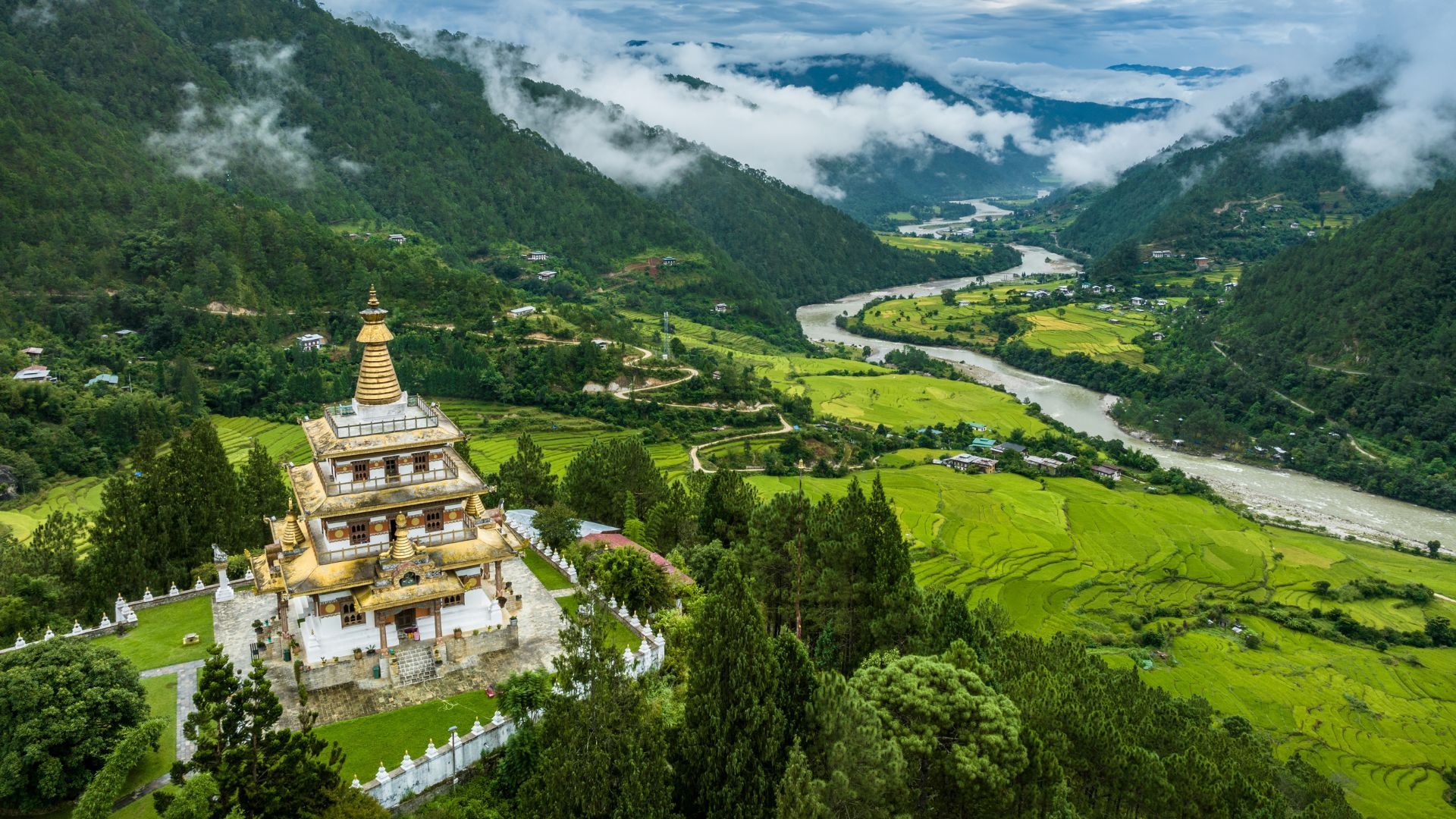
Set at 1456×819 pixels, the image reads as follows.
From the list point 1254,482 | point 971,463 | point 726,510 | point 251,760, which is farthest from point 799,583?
point 1254,482

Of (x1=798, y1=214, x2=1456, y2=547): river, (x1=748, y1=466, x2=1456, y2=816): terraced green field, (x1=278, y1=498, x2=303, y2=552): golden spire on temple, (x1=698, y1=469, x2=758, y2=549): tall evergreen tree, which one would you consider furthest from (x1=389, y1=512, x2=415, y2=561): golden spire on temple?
(x1=798, y1=214, x2=1456, y2=547): river

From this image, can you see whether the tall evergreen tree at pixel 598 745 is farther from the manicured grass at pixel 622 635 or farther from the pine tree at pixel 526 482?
the pine tree at pixel 526 482

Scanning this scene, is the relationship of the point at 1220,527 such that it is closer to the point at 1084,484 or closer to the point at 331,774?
the point at 1084,484

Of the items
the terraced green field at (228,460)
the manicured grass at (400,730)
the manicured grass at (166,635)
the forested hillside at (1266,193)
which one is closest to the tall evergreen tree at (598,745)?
the manicured grass at (400,730)

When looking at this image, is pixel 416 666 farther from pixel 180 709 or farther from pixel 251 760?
pixel 251 760

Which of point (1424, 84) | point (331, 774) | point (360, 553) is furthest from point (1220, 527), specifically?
point (1424, 84)

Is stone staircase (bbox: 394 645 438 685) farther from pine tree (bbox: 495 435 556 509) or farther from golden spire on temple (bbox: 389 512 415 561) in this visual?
pine tree (bbox: 495 435 556 509)
